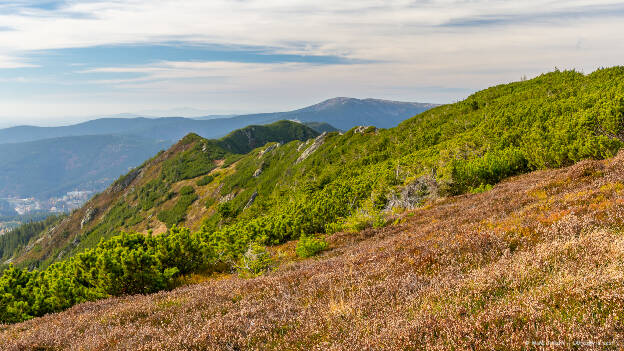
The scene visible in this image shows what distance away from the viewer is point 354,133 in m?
111

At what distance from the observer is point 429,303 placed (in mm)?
5016

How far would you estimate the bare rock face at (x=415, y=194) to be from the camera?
25.8 metres

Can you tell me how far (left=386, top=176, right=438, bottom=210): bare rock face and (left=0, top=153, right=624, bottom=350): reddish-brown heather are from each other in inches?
604

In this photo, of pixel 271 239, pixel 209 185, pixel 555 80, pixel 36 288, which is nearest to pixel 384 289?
pixel 36 288

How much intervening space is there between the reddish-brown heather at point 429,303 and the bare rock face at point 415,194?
15.3 metres

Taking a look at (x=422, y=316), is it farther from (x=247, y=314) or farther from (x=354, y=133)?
(x=354, y=133)

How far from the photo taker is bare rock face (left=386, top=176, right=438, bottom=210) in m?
25.8

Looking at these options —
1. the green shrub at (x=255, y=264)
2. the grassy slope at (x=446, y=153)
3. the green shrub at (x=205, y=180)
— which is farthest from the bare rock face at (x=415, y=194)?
the green shrub at (x=205, y=180)

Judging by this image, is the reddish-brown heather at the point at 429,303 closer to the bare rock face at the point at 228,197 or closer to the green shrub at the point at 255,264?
the green shrub at the point at 255,264

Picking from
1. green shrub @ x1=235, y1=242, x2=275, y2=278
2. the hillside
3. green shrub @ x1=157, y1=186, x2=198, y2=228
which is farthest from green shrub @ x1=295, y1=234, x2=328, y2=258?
green shrub @ x1=157, y1=186, x2=198, y2=228

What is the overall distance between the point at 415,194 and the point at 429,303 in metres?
23.0

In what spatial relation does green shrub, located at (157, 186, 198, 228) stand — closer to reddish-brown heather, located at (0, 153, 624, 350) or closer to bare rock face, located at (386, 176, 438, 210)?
bare rock face, located at (386, 176, 438, 210)

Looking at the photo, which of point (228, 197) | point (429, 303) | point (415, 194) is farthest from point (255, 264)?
point (228, 197)

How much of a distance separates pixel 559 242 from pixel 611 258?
4.12ft
